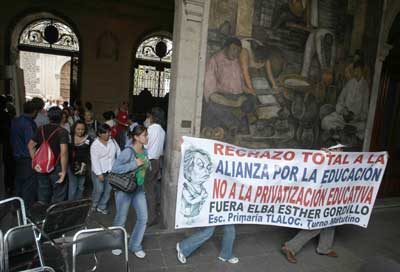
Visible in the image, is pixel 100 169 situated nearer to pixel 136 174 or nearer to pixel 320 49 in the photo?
pixel 136 174

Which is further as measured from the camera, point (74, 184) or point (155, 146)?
point (155, 146)

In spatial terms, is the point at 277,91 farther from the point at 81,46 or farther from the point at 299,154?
the point at 81,46

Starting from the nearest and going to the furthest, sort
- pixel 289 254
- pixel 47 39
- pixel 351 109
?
pixel 289 254
pixel 351 109
pixel 47 39

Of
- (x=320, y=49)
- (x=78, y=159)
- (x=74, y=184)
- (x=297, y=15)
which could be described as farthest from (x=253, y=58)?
(x=74, y=184)

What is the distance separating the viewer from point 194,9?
4527mm

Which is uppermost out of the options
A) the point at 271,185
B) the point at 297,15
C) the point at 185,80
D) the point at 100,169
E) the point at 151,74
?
the point at 297,15

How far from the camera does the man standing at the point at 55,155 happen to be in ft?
13.6

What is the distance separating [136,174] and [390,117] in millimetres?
6523

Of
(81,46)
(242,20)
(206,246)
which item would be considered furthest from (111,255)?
(81,46)

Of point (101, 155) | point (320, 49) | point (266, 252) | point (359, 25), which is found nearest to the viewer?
point (266, 252)

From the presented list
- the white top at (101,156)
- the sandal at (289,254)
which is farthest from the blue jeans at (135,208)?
the sandal at (289,254)

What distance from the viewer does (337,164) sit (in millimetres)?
4363

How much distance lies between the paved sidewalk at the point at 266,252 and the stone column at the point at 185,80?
0.72 m

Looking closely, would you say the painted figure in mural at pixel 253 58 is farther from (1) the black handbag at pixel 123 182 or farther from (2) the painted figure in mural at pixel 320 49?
(1) the black handbag at pixel 123 182
